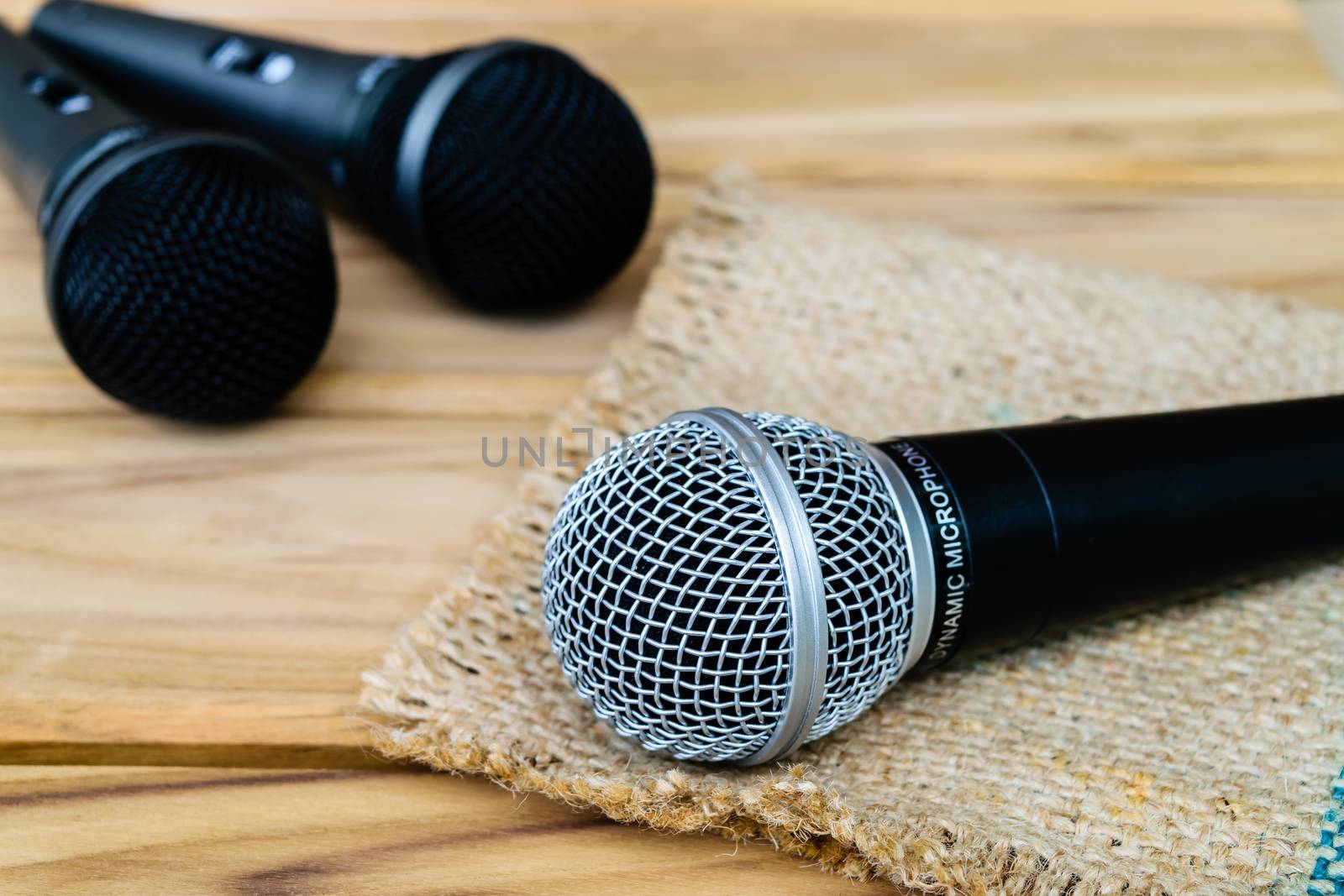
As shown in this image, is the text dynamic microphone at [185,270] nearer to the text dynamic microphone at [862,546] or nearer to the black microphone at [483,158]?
the black microphone at [483,158]

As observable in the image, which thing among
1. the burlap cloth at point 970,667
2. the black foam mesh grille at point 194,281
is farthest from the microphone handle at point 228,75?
the burlap cloth at point 970,667

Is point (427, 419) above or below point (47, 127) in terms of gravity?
below

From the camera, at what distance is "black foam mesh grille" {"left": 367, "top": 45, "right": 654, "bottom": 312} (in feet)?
3.74

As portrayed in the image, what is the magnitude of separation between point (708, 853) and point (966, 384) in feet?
1.69

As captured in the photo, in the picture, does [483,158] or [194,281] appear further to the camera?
[483,158]

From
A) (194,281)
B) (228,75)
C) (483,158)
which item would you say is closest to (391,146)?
(483,158)

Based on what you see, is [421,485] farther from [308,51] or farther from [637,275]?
[308,51]

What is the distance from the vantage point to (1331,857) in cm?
75

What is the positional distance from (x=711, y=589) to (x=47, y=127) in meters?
0.89

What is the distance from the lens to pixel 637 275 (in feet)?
4.50

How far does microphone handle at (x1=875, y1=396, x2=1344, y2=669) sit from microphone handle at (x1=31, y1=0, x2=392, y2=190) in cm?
75

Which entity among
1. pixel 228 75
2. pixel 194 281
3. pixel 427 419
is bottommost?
pixel 427 419

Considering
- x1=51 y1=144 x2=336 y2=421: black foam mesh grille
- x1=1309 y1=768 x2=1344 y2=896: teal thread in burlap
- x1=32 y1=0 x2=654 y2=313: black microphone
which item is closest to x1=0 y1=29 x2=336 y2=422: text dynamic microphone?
x1=51 y1=144 x2=336 y2=421: black foam mesh grille

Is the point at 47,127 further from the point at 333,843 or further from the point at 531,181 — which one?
the point at 333,843
